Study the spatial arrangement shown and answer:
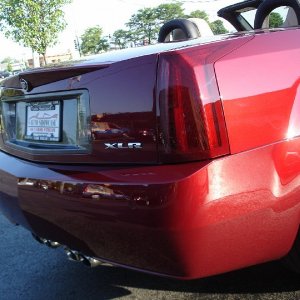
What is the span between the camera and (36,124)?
2596 millimetres

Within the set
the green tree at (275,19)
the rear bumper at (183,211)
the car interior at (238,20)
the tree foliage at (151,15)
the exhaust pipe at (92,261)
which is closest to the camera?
the rear bumper at (183,211)

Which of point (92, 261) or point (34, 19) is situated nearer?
point (92, 261)

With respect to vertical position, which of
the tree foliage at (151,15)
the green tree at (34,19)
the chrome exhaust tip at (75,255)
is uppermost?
the tree foliage at (151,15)

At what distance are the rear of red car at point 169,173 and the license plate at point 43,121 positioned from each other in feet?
0.44

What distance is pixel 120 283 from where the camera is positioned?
2914 mm

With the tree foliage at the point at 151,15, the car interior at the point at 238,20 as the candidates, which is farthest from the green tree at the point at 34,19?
the tree foliage at the point at 151,15

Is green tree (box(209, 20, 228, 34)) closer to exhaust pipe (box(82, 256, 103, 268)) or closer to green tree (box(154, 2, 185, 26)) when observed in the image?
exhaust pipe (box(82, 256, 103, 268))

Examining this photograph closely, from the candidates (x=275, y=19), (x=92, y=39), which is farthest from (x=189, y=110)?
(x=92, y=39)

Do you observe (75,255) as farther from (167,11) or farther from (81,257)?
(167,11)

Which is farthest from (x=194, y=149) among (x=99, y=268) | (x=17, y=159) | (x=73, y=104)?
(x=99, y=268)

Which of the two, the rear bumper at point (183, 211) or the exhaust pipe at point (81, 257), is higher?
the rear bumper at point (183, 211)

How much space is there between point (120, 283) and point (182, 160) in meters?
1.30

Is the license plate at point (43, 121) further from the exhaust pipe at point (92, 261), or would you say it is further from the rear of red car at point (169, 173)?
the exhaust pipe at point (92, 261)

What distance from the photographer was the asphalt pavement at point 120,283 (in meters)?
2.65
